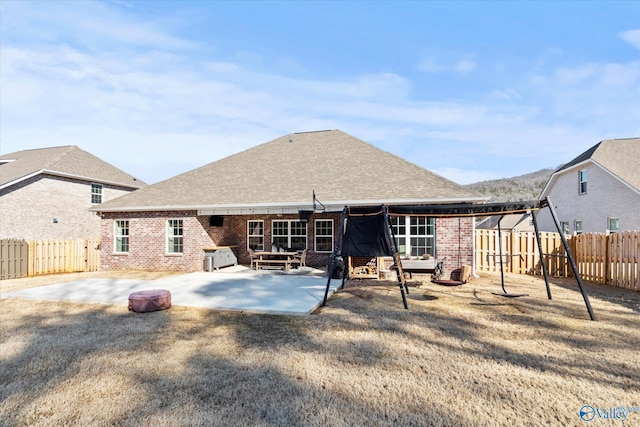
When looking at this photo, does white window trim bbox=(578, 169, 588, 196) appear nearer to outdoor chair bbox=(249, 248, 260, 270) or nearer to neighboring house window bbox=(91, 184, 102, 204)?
outdoor chair bbox=(249, 248, 260, 270)

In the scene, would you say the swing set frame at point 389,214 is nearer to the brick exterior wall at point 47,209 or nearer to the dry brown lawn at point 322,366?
the dry brown lawn at point 322,366

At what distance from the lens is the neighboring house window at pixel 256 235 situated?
53.5 feet

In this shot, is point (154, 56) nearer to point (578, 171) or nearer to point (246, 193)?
point (246, 193)

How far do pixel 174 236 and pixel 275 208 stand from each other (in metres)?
5.33

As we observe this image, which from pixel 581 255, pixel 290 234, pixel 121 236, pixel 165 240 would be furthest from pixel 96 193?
pixel 581 255

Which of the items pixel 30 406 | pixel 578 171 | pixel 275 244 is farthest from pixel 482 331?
pixel 578 171

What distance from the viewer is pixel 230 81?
13.1 metres

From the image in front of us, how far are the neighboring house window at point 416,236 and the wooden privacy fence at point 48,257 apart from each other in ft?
47.8

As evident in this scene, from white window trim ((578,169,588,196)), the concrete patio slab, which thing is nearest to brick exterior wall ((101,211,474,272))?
the concrete patio slab

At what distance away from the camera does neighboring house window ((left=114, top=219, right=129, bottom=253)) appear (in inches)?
626

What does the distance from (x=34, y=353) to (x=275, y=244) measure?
35.1 ft

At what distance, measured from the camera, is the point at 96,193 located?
22594 mm

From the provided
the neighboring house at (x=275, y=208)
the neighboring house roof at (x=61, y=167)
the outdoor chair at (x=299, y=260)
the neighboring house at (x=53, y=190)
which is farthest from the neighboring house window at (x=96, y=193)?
the outdoor chair at (x=299, y=260)

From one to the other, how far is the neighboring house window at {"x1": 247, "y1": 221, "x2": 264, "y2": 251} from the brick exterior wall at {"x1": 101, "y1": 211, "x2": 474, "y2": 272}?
0.71 feet
